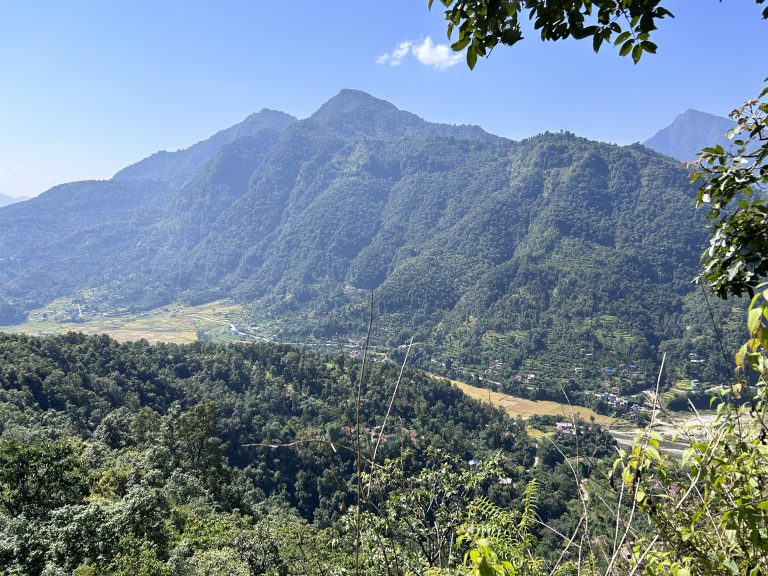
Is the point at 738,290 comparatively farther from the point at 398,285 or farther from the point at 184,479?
the point at 398,285

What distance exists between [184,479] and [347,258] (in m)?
175

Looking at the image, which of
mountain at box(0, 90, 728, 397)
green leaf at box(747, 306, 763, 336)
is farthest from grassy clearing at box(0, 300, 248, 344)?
green leaf at box(747, 306, 763, 336)

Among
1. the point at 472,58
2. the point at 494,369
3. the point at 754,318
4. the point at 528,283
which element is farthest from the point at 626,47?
the point at 528,283

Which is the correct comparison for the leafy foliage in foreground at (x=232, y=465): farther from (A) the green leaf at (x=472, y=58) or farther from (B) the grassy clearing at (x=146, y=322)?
(B) the grassy clearing at (x=146, y=322)

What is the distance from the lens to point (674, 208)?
147750 mm

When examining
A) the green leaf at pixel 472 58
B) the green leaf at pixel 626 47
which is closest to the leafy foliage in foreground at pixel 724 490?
the green leaf at pixel 626 47

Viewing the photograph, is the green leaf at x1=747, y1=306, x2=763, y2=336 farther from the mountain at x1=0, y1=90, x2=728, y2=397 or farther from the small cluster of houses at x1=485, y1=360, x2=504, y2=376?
the small cluster of houses at x1=485, y1=360, x2=504, y2=376

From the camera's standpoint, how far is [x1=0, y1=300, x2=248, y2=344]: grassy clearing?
10738 cm

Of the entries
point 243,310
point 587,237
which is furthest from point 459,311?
point 243,310

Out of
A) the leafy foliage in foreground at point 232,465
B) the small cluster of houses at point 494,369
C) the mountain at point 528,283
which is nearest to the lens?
the leafy foliage in foreground at point 232,465

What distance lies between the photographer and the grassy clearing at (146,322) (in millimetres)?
107375

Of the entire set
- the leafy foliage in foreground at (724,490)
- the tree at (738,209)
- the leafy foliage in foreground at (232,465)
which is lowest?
the leafy foliage in foreground at (232,465)

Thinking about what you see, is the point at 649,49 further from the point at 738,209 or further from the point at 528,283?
the point at 528,283

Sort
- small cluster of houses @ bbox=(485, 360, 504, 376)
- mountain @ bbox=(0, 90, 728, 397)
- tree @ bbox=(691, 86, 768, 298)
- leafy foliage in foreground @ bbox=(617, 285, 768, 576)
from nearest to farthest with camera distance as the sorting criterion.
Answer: leafy foliage in foreground @ bbox=(617, 285, 768, 576)
tree @ bbox=(691, 86, 768, 298)
small cluster of houses @ bbox=(485, 360, 504, 376)
mountain @ bbox=(0, 90, 728, 397)
